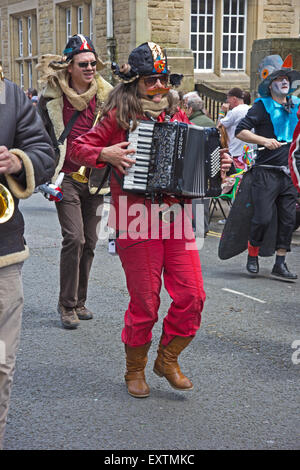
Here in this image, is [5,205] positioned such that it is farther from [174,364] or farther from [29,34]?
[29,34]

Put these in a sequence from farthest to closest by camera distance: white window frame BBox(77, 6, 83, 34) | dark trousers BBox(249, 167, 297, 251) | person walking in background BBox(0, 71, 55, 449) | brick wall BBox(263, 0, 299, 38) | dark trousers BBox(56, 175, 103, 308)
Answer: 1. white window frame BBox(77, 6, 83, 34)
2. brick wall BBox(263, 0, 299, 38)
3. dark trousers BBox(249, 167, 297, 251)
4. dark trousers BBox(56, 175, 103, 308)
5. person walking in background BBox(0, 71, 55, 449)

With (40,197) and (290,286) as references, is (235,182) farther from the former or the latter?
(40,197)

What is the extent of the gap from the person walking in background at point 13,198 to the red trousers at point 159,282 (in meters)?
1.08

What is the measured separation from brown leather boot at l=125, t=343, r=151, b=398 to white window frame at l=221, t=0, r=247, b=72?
1766 cm

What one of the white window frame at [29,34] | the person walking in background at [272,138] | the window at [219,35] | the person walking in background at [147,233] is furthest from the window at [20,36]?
the person walking in background at [147,233]

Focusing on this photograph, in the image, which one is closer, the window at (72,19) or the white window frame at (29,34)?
the window at (72,19)

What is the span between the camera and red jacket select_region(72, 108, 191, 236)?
4.24 meters

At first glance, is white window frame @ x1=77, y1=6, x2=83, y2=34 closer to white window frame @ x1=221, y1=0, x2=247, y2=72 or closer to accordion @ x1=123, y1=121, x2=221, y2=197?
white window frame @ x1=221, y1=0, x2=247, y2=72

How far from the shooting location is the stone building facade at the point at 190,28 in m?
19.1

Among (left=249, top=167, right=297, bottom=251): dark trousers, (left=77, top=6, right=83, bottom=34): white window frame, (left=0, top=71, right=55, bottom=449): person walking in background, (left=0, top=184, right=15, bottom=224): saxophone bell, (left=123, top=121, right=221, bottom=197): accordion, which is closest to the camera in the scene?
(left=0, top=184, right=15, bottom=224): saxophone bell

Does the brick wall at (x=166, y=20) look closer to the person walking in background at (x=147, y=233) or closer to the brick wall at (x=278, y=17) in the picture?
the brick wall at (x=278, y=17)

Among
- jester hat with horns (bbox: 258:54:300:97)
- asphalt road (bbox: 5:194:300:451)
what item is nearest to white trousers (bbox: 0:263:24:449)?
asphalt road (bbox: 5:194:300:451)

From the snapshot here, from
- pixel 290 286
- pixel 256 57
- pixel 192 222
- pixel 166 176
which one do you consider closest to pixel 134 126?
pixel 166 176

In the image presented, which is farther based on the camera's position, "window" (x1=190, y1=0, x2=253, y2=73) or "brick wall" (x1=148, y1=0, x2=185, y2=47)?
"window" (x1=190, y1=0, x2=253, y2=73)
